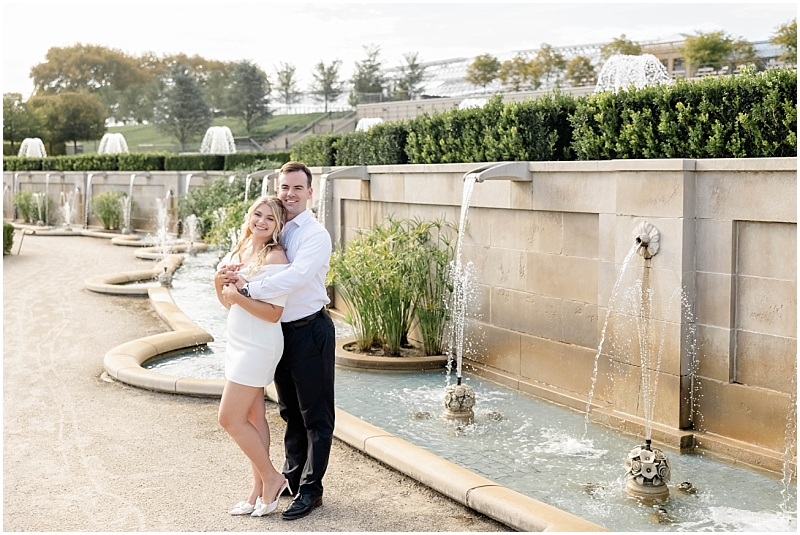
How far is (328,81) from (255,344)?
61579mm

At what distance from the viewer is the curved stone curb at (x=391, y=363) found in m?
8.35

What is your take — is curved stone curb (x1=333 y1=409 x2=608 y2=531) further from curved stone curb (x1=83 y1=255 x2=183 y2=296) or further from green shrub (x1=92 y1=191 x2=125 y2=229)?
green shrub (x1=92 y1=191 x2=125 y2=229)

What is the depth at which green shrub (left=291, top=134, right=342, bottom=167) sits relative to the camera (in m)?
13.4

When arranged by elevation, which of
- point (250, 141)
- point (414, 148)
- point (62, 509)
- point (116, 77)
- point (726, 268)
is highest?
point (116, 77)

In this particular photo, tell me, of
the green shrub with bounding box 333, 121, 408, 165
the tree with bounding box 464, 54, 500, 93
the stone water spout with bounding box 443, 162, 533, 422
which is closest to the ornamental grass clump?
the stone water spout with bounding box 443, 162, 533, 422

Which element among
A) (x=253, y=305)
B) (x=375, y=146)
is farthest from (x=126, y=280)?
(x=253, y=305)

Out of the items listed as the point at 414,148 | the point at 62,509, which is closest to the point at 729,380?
the point at 62,509

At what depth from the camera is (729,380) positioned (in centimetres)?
578

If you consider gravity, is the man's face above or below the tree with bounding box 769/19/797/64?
below

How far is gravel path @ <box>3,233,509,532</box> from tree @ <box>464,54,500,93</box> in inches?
1875

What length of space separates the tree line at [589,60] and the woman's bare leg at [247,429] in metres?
33.6

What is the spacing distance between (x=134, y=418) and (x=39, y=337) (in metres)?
3.92

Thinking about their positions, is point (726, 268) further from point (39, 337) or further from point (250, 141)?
point (250, 141)

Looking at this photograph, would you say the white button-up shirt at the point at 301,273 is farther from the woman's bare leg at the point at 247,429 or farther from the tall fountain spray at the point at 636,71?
the tall fountain spray at the point at 636,71
